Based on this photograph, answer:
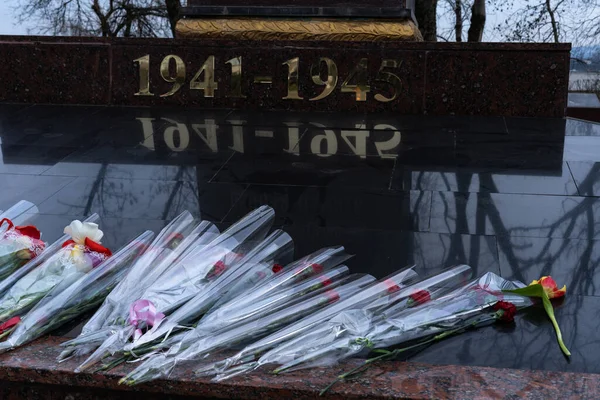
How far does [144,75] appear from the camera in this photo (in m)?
7.78

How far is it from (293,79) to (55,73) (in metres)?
2.38

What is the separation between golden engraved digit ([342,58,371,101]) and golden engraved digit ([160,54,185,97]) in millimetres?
1538

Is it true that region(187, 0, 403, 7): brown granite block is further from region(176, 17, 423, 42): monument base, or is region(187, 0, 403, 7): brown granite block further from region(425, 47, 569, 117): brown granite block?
region(425, 47, 569, 117): brown granite block

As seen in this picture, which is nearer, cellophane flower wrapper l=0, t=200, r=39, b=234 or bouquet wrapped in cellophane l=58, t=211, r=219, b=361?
bouquet wrapped in cellophane l=58, t=211, r=219, b=361

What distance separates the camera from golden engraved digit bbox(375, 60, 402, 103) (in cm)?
738

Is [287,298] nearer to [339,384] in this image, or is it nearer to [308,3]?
[339,384]

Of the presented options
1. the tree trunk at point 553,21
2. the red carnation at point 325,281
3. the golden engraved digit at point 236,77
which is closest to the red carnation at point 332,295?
the red carnation at point 325,281

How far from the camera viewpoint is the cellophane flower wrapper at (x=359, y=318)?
2.77m

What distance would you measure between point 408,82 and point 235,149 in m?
2.10

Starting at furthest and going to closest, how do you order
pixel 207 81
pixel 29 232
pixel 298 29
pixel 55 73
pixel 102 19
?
pixel 102 19 < pixel 55 73 < pixel 207 81 < pixel 298 29 < pixel 29 232

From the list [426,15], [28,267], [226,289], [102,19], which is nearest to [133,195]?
[28,267]

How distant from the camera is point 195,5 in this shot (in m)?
7.82

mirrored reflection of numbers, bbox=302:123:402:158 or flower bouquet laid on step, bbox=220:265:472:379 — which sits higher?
mirrored reflection of numbers, bbox=302:123:402:158

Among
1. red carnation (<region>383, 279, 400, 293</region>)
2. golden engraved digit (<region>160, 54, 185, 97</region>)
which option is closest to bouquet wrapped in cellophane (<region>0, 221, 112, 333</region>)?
red carnation (<region>383, 279, 400, 293</region>)
